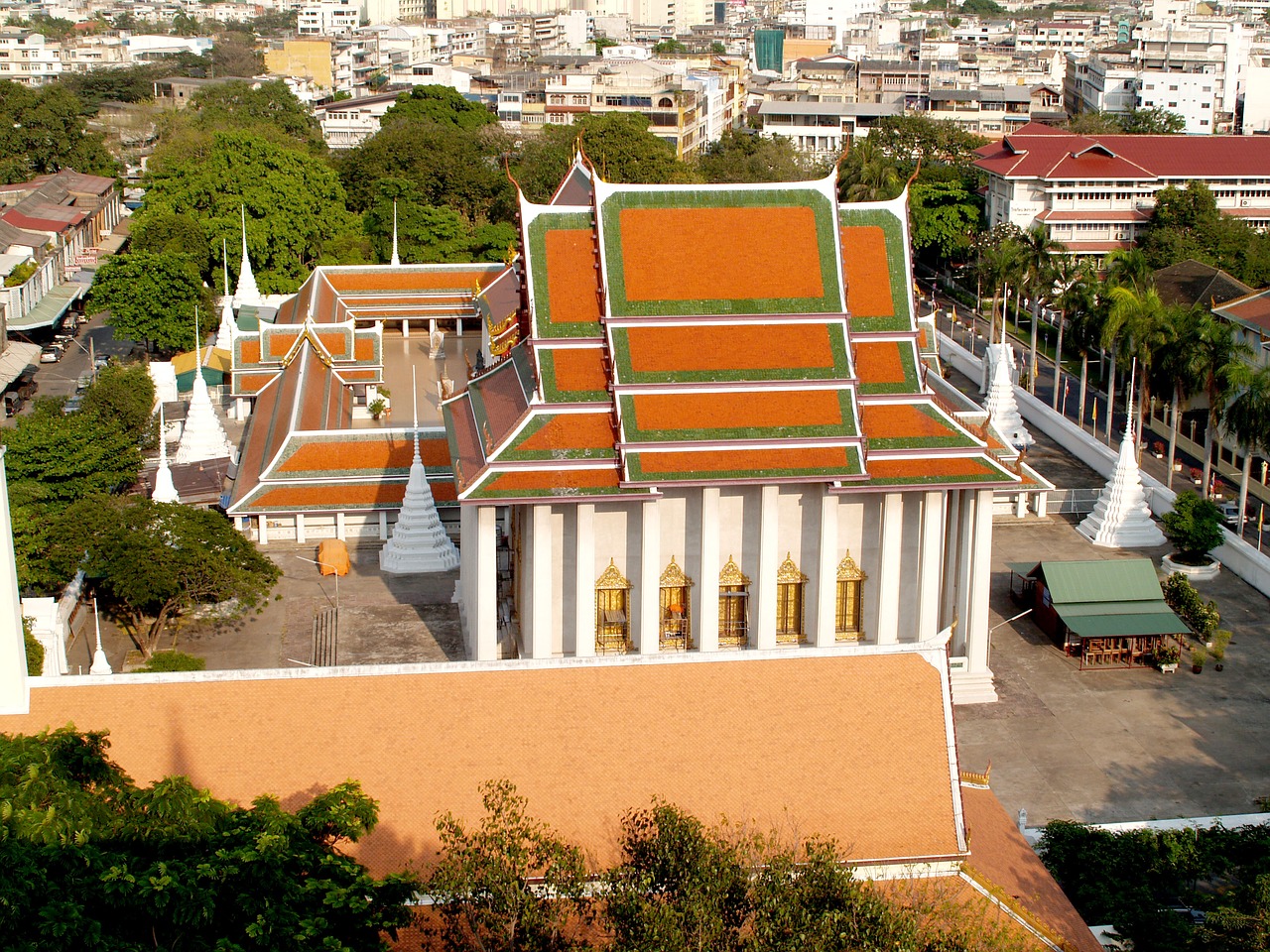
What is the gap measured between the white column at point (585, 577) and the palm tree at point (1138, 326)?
21.1 meters

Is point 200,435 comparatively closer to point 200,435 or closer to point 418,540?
point 200,435

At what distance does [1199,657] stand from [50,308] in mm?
48469

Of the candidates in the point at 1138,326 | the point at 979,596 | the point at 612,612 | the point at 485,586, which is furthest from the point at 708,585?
the point at 1138,326

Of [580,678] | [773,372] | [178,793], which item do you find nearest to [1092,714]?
[773,372]

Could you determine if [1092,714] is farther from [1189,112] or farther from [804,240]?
[1189,112]

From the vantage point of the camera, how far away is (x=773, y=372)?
96.5 ft

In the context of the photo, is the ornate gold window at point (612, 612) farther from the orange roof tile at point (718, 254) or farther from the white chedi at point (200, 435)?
the white chedi at point (200, 435)

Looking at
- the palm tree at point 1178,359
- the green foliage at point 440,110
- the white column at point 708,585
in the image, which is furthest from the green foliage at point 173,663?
the green foliage at point 440,110

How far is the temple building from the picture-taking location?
95.3 feet

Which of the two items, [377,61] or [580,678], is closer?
[580,678]

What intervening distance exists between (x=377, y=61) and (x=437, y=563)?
14186cm

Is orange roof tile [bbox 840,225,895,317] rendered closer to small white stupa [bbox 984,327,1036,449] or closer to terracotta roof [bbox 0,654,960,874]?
terracotta roof [bbox 0,654,960,874]

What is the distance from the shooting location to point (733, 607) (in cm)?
3073

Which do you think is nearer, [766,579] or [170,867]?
[170,867]
